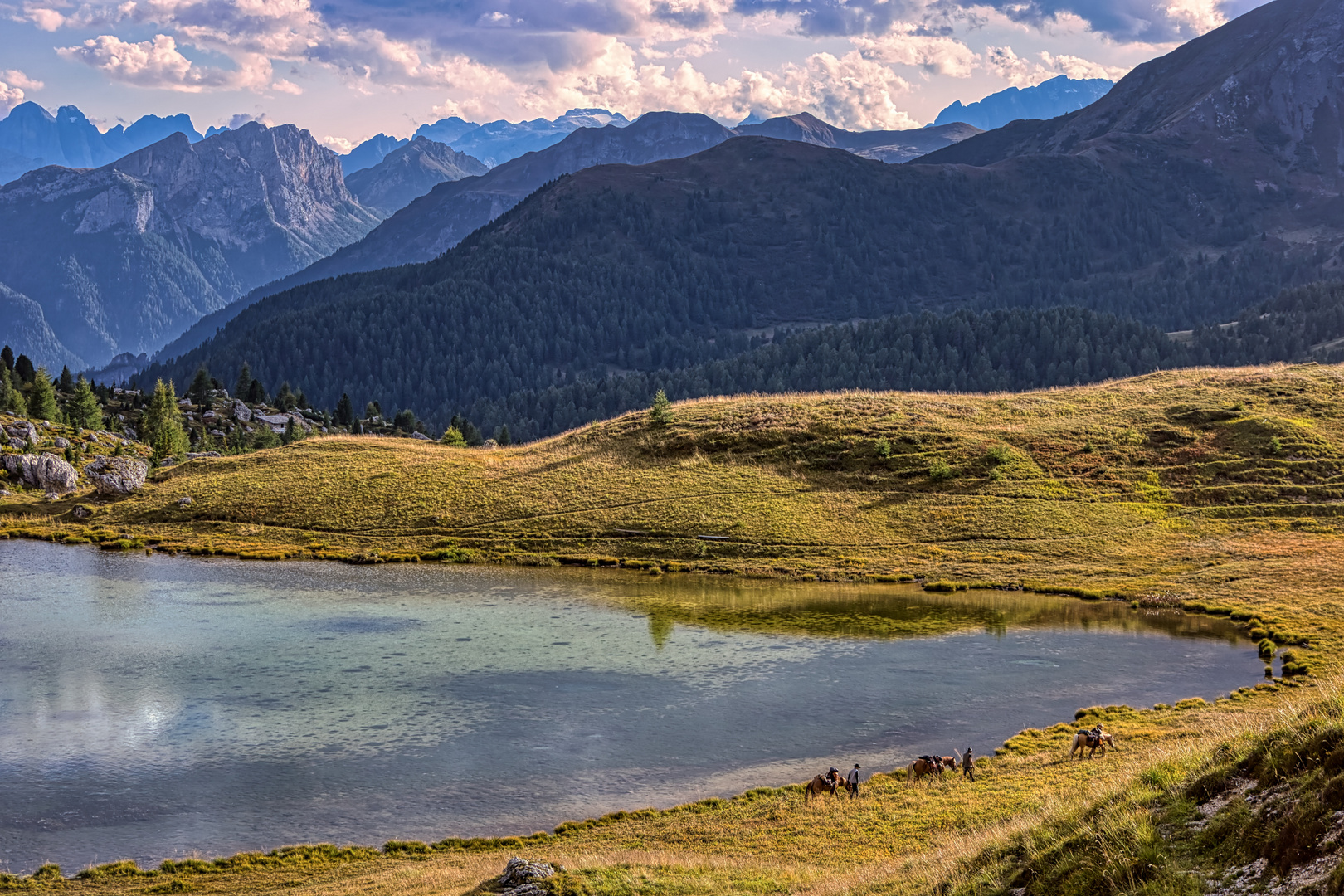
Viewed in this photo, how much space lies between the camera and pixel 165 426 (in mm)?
157875

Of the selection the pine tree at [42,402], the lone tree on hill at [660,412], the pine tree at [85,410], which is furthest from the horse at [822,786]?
the pine tree at [85,410]

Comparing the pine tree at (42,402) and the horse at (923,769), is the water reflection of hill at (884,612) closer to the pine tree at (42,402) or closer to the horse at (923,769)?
the horse at (923,769)

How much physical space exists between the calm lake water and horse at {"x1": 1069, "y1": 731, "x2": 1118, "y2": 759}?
4.53 meters

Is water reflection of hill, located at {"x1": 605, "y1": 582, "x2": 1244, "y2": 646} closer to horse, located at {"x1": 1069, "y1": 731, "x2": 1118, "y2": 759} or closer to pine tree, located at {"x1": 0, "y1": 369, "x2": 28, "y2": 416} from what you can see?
horse, located at {"x1": 1069, "y1": 731, "x2": 1118, "y2": 759}

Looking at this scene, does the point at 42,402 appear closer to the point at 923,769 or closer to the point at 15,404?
the point at 15,404

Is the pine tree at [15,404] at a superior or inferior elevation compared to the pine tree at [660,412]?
superior

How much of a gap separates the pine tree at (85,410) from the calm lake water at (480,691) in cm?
11609

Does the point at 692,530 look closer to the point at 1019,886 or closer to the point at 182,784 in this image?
the point at 182,784

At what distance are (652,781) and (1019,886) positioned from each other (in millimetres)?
25056

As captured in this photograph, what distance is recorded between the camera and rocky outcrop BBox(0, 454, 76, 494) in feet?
369

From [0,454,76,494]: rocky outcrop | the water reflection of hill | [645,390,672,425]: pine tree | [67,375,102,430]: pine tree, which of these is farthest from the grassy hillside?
[67,375,102,430]: pine tree

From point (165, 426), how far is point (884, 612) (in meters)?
126

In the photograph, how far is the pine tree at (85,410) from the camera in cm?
18300

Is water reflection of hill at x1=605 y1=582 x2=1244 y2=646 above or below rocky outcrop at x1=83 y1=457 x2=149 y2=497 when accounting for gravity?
below
